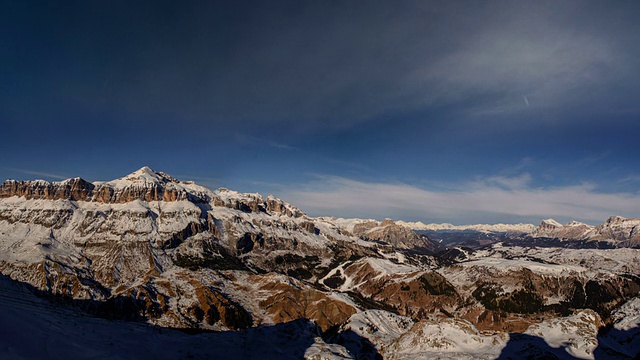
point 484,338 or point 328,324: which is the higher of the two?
point 484,338

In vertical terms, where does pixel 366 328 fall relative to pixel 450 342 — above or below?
below

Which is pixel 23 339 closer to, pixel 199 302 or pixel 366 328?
pixel 366 328

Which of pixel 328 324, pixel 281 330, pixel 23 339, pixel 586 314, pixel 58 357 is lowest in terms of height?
pixel 328 324

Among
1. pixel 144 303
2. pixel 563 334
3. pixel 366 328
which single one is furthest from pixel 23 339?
pixel 144 303

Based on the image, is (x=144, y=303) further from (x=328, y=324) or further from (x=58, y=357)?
(x=58, y=357)

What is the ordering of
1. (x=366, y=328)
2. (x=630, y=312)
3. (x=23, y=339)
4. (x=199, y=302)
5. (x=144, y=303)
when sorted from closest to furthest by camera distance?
(x=23, y=339), (x=630, y=312), (x=366, y=328), (x=144, y=303), (x=199, y=302)

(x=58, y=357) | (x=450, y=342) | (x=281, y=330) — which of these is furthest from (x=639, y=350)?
(x=58, y=357)

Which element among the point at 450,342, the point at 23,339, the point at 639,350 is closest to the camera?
the point at 23,339

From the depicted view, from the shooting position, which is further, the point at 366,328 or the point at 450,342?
the point at 366,328

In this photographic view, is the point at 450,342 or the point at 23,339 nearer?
the point at 23,339
